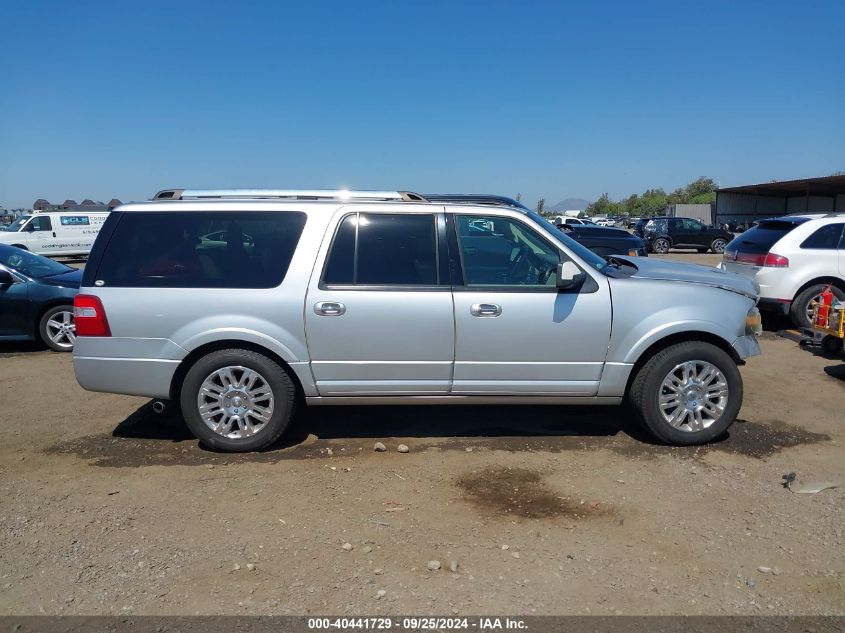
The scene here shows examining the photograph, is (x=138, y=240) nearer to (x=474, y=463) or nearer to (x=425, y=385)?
(x=425, y=385)

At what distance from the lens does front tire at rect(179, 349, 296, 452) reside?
4.80 meters

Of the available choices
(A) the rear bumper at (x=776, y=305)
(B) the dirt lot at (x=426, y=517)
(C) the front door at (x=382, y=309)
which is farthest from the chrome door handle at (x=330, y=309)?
(A) the rear bumper at (x=776, y=305)

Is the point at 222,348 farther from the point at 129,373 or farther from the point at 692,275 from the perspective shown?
the point at 692,275

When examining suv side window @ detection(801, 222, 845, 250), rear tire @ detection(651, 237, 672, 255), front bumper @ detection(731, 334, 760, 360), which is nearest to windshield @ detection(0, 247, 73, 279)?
front bumper @ detection(731, 334, 760, 360)

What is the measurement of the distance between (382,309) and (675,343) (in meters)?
2.21

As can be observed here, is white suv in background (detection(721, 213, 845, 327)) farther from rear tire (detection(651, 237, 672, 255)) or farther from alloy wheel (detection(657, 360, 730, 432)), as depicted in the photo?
rear tire (detection(651, 237, 672, 255))

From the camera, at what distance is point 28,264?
8891 millimetres

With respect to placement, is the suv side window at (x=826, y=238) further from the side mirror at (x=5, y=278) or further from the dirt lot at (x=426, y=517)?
the side mirror at (x=5, y=278)

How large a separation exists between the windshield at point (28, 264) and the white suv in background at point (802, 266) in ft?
32.0

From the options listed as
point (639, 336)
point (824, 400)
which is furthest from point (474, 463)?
point (824, 400)

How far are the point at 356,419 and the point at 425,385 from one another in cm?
114

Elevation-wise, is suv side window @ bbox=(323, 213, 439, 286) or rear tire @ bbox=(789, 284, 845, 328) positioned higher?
suv side window @ bbox=(323, 213, 439, 286)

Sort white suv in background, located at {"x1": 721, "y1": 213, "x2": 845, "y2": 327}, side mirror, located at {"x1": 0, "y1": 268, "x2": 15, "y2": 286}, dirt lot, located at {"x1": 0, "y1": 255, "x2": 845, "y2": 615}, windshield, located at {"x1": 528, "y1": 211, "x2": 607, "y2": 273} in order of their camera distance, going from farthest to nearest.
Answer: white suv in background, located at {"x1": 721, "y1": 213, "x2": 845, "y2": 327}, side mirror, located at {"x1": 0, "y1": 268, "x2": 15, "y2": 286}, windshield, located at {"x1": 528, "y1": 211, "x2": 607, "y2": 273}, dirt lot, located at {"x1": 0, "y1": 255, "x2": 845, "y2": 615}

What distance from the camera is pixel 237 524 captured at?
3.90 metres
